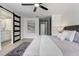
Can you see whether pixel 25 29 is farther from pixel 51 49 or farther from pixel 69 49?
pixel 51 49

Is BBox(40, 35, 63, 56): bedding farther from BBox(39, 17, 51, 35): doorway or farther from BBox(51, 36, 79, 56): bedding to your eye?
BBox(39, 17, 51, 35): doorway

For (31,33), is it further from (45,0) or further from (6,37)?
(45,0)

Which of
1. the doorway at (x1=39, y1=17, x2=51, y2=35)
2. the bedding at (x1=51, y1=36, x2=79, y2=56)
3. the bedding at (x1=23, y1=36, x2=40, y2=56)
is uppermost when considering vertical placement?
the doorway at (x1=39, y1=17, x2=51, y2=35)

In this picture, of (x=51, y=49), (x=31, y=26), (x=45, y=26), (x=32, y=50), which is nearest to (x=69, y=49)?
(x=51, y=49)

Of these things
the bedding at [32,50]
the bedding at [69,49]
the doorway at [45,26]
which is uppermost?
the doorway at [45,26]

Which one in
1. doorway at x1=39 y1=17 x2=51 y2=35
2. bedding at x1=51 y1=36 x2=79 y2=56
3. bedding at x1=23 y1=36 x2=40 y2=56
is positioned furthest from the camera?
doorway at x1=39 y1=17 x2=51 y2=35

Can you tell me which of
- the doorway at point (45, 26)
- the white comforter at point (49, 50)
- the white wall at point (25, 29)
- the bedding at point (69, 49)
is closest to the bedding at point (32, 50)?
the white comforter at point (49, 50)

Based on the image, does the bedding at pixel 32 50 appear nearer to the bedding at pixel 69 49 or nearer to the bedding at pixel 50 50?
the bedding at pixel 50 50

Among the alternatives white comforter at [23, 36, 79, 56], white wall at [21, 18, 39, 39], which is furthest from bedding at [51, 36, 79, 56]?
white wall at [21, 18, 39, 39]

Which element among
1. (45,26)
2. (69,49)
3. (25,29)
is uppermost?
(45,26)

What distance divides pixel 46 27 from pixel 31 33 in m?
1.73

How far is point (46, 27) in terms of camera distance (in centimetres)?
852

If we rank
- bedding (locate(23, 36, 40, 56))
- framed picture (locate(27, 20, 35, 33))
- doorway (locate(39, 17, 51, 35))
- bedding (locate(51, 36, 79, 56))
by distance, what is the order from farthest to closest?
framed picture (locate(27, 20, 35, 33)) → doorway (locate(39, 17, 51, 35)) → bedding (locate(51, 36, 79, 56)) → bedding (locate(23, 36, 40, 56))

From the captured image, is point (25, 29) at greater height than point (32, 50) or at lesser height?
greater
